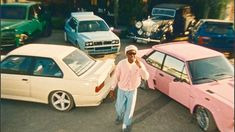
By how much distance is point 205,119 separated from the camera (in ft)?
21.7

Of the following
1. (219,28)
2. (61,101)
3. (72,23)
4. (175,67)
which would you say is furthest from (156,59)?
(72,23)

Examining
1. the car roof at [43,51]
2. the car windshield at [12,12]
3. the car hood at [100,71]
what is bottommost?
the car hood at [100,71]

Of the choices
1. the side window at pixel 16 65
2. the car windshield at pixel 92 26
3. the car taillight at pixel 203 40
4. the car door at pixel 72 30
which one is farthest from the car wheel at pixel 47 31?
the side window at pixel 16 65

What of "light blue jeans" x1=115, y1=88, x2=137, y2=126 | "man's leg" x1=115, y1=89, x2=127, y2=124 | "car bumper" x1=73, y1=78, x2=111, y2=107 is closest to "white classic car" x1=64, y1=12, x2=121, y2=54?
"car bumper" x1=73, y1=78, x2=111, y2=107

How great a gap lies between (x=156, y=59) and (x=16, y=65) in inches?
142

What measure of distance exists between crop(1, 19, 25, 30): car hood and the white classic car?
7.16 ft

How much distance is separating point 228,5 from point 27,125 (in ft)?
49.2

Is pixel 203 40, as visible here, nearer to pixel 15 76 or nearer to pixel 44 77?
pixel 44 77

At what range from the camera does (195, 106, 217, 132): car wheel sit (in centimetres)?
643

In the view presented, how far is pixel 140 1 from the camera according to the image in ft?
63.0

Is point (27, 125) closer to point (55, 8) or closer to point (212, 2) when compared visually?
point (212, 2)

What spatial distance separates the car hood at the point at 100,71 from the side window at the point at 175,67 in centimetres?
142

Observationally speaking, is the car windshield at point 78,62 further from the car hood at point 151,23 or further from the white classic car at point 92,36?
the car hood at point 151,23

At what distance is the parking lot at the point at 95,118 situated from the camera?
704 cm
